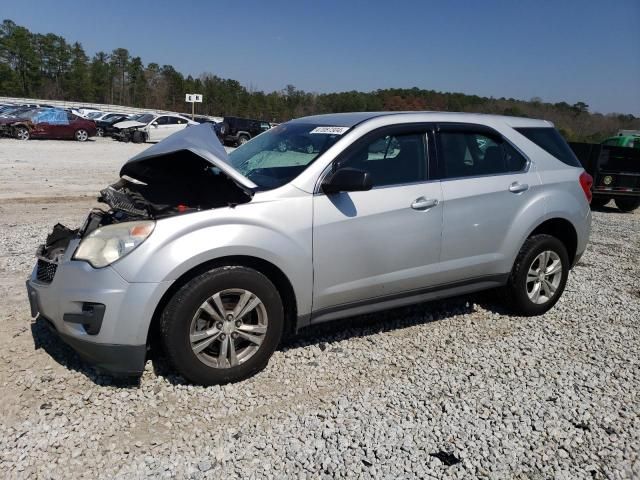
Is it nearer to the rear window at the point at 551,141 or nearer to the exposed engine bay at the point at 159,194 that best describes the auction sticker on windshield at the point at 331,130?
the exposed engine bay at the point at 159,194

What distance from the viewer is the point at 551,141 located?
4.83m

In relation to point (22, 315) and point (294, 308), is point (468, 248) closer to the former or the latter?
point (294, 308)

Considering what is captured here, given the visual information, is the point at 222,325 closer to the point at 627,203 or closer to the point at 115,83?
the point at 627,203

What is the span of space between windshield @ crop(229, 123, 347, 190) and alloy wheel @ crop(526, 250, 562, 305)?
7.20 ft

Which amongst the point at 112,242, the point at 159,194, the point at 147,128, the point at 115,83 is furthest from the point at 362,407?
the point at 115,83

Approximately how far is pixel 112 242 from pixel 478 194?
9.00 feet

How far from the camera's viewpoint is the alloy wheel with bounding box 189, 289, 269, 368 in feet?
10.4

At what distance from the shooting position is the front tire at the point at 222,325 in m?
3.08

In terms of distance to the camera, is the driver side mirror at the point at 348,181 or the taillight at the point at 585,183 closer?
the driver side mirror at the point at 348,181

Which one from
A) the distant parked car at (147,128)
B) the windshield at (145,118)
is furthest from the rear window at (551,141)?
the windshield at (145,118)

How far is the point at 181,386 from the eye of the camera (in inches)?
130

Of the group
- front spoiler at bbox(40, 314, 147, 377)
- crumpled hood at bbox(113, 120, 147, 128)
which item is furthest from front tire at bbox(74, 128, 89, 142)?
front spoiler at bbox(40, 314, 147, 377)

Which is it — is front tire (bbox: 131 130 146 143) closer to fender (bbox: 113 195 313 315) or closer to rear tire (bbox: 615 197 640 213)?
rear tire (bbox: 615 197 640 213)

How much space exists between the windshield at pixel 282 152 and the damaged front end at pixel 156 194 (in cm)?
26
